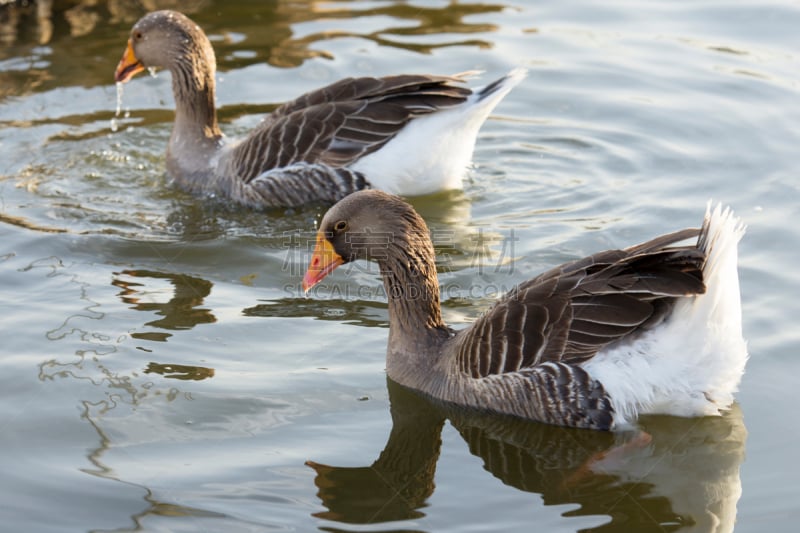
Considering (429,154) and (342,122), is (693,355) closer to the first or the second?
(429,154)

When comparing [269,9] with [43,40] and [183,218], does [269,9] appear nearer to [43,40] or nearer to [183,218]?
[43,40]

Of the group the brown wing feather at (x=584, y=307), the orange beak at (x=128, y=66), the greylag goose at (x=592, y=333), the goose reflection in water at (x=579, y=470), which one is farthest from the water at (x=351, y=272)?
the orange beak at (x=128, y=66)

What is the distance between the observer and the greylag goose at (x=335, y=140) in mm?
8977

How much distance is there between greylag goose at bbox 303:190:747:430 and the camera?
564 centimetres

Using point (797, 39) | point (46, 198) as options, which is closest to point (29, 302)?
point (46, 198)

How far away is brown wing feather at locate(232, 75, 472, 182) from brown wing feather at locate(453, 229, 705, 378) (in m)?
3.26

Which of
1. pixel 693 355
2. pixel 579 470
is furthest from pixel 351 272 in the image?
pixel 693 355

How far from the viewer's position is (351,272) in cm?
809

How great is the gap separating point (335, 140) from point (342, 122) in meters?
0.17

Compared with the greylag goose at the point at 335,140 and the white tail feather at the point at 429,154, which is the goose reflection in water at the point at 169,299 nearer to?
the greylag goose at the point at 335,140

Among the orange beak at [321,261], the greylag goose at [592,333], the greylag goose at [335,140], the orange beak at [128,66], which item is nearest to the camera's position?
the greylag goose at [592,333]

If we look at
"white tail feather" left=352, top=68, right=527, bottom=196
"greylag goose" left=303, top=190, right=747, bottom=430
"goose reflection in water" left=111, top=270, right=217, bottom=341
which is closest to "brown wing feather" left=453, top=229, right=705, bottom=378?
"greylag goose" left=303, top=190, right=747, bottom=430

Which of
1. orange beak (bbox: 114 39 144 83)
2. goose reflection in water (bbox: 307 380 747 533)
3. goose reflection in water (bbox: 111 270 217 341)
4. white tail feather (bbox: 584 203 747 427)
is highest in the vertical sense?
orange beak (bbox: 114 39 144 83)

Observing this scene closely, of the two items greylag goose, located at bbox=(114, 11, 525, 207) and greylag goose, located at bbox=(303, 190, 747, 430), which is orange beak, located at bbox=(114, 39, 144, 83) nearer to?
greylag goose, located at bbox=(114, 11, 525, 207)
